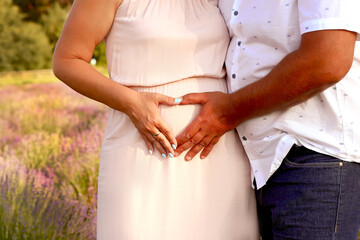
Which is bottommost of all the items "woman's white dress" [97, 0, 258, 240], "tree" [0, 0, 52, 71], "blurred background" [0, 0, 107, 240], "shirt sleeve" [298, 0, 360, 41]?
"tree" [0, 0, 52, 71]

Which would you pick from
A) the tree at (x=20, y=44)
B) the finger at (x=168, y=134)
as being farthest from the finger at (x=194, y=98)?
the tree at (x=20, y=44)

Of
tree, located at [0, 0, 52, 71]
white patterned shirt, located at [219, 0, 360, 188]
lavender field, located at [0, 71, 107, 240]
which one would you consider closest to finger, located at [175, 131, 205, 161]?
white patterned shirt, located at [219, 0, 360, 188]

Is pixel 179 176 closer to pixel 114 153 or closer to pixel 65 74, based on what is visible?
pixel 114 153

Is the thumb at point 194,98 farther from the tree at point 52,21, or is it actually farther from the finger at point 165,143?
the tree at point 52,21

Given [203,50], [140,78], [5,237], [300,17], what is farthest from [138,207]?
[5,237]

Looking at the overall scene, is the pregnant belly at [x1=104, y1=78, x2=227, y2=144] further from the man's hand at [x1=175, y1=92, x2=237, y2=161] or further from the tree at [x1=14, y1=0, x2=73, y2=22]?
the tree at [x1=14, y1=0, x2=73, y2=22]

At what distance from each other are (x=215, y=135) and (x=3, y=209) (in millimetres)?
2092

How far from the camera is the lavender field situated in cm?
337

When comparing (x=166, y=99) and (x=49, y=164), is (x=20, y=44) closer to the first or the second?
(x=49, y=164)

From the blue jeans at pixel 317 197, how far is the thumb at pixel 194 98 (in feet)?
1.31

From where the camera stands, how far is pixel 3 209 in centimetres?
348

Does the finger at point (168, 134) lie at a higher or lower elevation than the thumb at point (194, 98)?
lower

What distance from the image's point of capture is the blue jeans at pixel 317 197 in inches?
67.1

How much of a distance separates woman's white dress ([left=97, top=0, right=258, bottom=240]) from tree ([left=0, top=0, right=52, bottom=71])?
20.6 m
